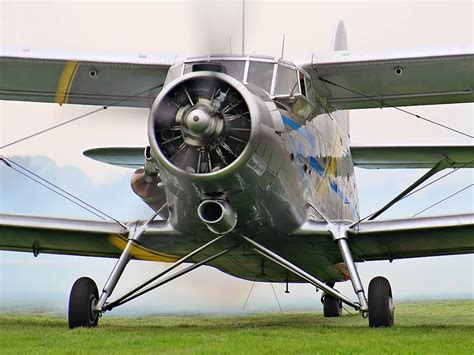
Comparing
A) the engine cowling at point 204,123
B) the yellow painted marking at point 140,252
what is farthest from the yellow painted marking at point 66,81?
the engine cowling at point 204,123

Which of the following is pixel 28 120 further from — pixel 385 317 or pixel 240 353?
pixel 240 353

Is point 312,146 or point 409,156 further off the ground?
point 409,156

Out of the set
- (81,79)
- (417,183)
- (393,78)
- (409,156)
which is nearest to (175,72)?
(81,79)

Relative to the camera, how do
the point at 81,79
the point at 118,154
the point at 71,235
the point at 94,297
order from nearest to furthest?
the point at 94,297, the point at 71,235, the point at 81,79, the point at 118,154

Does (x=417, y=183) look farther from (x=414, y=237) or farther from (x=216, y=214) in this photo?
(x=216, y=214)

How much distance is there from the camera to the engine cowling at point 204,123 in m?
9.58

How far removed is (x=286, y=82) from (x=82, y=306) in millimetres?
3968

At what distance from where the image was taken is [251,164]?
32.8ft

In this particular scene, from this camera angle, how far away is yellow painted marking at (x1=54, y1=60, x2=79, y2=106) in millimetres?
13391

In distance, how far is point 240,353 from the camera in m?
7.37

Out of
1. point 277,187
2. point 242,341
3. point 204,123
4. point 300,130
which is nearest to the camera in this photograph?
point 242,341

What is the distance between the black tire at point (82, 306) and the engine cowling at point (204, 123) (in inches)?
101

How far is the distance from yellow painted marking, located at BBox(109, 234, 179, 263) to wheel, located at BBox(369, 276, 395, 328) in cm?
337

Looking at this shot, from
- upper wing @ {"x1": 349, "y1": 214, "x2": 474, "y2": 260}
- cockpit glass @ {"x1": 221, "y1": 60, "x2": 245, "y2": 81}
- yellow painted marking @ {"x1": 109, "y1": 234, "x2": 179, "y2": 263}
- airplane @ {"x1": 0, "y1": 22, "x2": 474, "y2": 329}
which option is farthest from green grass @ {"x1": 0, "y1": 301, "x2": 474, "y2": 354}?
cockpit glass @ {"x1": 221, "y1": 60, "x2": 245, "y2": 81}
